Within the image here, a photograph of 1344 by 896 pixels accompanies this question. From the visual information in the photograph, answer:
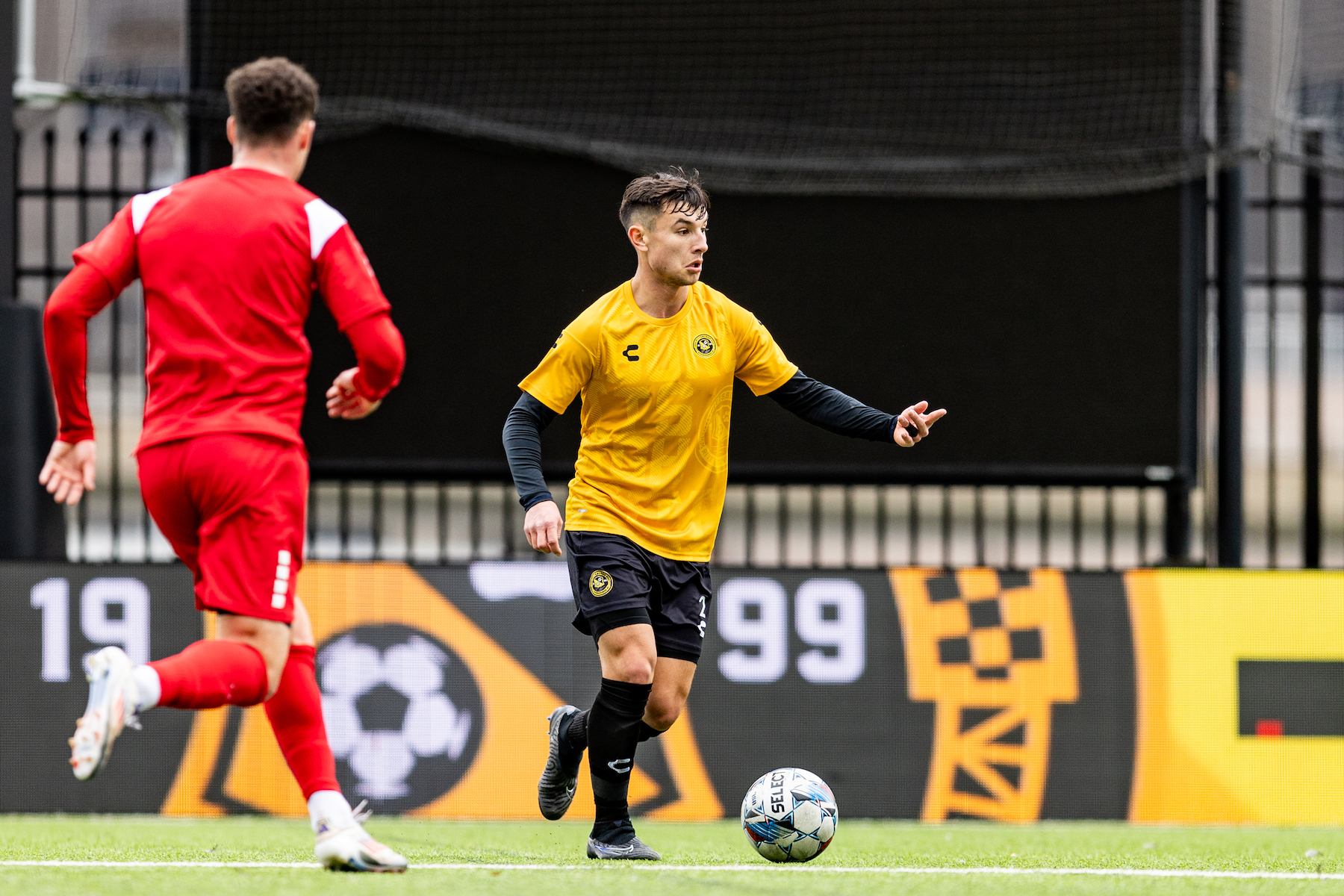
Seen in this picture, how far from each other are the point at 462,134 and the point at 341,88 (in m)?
0.79

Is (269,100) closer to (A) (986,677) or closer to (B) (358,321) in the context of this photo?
(B) (358,321)

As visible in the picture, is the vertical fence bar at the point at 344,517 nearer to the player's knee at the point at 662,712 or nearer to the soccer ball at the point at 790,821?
the player's knee at the point at 662,712

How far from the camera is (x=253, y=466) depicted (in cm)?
372

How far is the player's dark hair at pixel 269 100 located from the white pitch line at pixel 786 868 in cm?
199

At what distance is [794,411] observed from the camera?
525 centimetres

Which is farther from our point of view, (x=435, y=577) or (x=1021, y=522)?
(x=1021, y=522)

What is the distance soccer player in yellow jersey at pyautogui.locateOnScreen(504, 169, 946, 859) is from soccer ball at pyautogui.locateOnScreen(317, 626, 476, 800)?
9.72ft

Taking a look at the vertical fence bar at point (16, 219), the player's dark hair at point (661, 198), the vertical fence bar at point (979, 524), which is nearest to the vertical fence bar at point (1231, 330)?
the vertical fence bar at point (979, 524)

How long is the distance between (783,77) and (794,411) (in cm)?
463

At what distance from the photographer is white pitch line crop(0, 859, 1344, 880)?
14.5ft

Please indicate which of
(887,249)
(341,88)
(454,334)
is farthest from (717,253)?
(341,88)

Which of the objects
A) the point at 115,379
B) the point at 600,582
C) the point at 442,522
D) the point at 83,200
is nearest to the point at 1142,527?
the point at 442,522

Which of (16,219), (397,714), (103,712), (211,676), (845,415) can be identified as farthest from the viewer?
(16,219)

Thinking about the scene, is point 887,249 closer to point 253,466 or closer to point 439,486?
point 439,486
